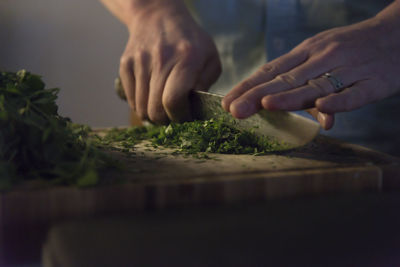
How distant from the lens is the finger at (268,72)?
1162 millimetres

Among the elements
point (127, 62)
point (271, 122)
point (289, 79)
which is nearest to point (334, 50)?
point (289, 79)

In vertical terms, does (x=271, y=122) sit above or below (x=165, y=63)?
below

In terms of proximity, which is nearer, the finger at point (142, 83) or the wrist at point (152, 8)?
the finger at point (142, 83)

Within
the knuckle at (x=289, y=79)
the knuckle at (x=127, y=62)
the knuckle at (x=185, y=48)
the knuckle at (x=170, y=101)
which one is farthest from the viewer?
the knuckle at (x=127, y=62)

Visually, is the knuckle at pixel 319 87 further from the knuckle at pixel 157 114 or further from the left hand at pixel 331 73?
the knuckle at pixel 157 114

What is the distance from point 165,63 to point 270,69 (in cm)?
46

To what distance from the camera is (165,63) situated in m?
1.56

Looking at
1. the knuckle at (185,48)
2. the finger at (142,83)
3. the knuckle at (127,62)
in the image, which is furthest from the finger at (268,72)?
the knuckle at (127,62)

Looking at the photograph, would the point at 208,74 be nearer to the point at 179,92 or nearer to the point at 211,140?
the point at 179,92

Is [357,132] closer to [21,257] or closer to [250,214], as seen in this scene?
[250,214]

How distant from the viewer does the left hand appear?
1.07 metres

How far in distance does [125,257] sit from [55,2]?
379 cm

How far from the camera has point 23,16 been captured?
383cm

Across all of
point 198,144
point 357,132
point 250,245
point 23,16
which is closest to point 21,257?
point 250,245
